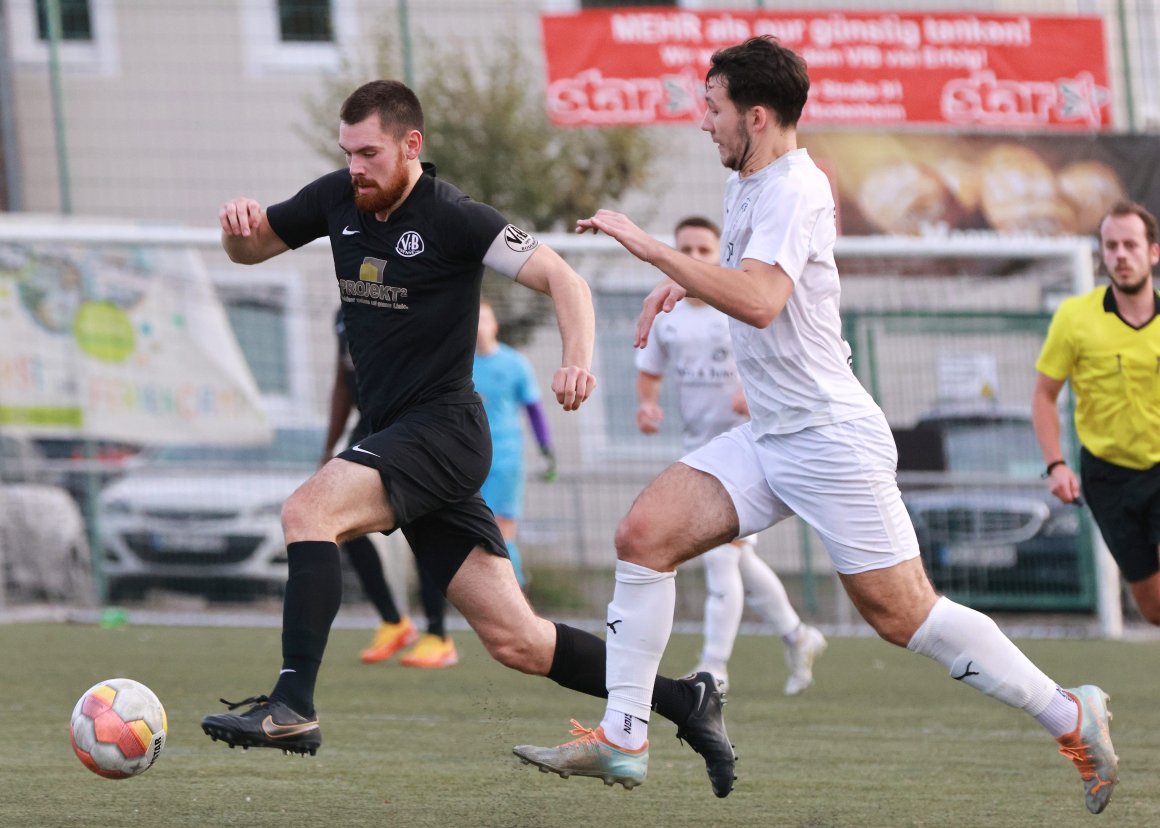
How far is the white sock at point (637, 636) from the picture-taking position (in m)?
4.93

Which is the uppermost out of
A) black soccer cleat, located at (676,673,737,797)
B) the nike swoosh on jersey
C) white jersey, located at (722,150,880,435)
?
white jersey, located at (722,150,880,435)

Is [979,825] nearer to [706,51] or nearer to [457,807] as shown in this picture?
[457,807]

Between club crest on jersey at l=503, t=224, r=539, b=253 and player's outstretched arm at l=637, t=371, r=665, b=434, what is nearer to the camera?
club crest on jersey at l=503, t=224, r=539, b=253

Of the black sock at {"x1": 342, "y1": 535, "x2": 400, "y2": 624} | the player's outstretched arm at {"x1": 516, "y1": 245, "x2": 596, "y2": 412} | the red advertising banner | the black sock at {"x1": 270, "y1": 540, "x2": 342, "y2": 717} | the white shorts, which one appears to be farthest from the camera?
the red advertising banner

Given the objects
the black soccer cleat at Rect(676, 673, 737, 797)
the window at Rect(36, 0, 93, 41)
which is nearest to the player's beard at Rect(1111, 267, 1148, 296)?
the black soccer cleat at Rect(676, 673, 737, 797)

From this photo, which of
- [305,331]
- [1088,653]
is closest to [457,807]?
[1088,653]

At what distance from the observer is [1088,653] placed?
34.8 ft

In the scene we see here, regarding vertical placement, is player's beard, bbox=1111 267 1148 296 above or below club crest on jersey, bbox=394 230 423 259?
below

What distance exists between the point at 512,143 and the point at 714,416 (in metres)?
6.04

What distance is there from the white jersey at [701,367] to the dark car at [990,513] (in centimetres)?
356

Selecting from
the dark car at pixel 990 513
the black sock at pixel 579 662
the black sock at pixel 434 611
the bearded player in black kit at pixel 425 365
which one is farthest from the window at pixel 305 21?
the black sock at pixel 579 662

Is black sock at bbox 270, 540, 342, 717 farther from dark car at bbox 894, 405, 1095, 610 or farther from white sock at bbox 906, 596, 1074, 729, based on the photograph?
dark car at bbox 894, 405, 1095, 610

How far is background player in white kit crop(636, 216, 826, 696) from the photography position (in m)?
8.31

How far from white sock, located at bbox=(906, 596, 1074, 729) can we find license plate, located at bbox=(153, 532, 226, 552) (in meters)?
8.01
